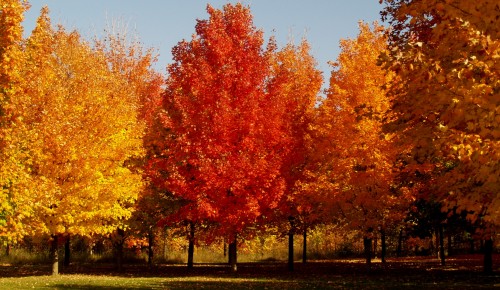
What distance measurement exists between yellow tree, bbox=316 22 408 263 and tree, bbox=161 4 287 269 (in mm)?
2563

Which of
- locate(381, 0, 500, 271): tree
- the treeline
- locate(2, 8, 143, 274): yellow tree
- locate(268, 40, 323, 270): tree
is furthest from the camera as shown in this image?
locate(268, 40, 323, 270): tree

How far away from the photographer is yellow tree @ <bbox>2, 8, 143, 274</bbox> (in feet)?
66.8

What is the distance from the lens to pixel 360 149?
988 inches

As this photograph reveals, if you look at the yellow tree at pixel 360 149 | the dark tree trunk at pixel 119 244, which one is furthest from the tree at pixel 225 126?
the dark tree trunk at pixel 119 244

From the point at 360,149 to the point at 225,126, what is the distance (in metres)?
6.20

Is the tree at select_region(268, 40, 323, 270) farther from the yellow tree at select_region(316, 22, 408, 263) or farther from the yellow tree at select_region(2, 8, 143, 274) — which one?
the yellow tree at select_region(2, 8, 143, 274)

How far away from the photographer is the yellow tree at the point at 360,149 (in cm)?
2475

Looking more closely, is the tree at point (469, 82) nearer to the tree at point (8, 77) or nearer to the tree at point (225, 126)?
the tree at point (8, 77)

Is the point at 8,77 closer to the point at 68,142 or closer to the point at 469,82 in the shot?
the point at 68,142

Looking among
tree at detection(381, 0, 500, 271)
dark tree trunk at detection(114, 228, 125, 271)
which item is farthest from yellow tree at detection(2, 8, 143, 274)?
tree at detection(381, 0, 500, 271)

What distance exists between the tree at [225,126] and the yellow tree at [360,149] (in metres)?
2.56

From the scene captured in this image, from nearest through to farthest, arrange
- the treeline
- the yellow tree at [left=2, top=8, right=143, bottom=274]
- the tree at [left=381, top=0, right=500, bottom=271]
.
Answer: the tree at [left=381, top=0, right=500, bottom=271] → the yellow tree at [left=2, top=8, right=143, bottom=274] → the treeline

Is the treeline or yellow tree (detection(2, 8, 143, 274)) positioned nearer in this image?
yellow tree (detection(2, 8, 143, 274))

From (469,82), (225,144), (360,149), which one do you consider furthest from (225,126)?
(469,82)
